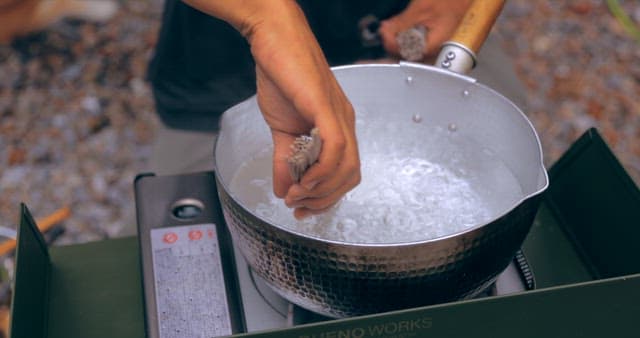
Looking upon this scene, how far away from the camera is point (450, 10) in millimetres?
1161

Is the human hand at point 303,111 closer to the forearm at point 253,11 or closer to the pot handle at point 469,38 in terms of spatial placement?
the forearm at point 253,11

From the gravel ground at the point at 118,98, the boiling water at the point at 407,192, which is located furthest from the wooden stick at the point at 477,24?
the gravel ground at the point at 118,98

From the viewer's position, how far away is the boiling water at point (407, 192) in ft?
2.49

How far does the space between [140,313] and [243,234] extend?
249mm

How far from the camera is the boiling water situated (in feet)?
2.49

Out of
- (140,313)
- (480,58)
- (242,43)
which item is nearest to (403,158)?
(140,313)

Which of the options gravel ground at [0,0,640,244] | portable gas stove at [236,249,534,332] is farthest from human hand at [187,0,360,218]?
gravel ground at [0,0,640,244]

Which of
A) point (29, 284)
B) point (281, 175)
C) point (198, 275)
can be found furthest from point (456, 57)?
point (29, 284)

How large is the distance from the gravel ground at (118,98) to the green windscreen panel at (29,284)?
3.51ft

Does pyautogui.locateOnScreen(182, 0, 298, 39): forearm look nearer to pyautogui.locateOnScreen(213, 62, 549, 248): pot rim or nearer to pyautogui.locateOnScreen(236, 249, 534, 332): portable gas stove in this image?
pyautogui.locateOnScreen(213, 62, 549, 248): pot rim

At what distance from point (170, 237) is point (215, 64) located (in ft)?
1.75

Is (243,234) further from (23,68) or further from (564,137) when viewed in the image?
(23,68)

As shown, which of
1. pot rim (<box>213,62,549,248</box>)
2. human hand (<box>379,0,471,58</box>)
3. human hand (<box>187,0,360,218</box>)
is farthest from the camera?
human hand (<box>379,0,471,58</box>)

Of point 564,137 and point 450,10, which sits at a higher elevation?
point 450,10
